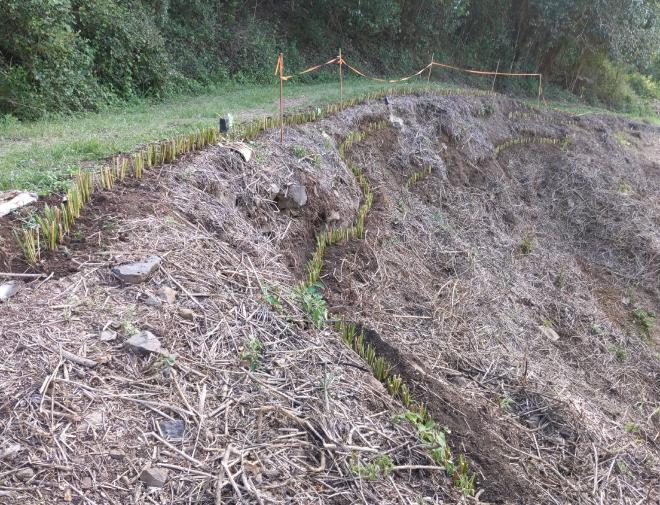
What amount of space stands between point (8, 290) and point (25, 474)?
4.11 feet

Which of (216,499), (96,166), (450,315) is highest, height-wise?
(96,166)

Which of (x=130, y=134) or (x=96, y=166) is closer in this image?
(x=96, y=166)

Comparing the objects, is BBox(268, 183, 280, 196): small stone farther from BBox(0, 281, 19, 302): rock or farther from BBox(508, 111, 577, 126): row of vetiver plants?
BBox(508, 111, 577, 126): row of vetiver plants

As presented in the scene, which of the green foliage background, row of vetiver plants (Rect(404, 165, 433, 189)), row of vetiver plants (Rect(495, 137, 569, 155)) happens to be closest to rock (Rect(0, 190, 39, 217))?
the green foliage background

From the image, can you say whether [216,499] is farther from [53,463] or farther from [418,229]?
[418,229]

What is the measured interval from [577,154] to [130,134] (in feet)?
30.3

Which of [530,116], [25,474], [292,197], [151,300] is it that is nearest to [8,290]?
[151,300]

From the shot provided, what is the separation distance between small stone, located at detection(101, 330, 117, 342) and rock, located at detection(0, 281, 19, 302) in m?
0.62

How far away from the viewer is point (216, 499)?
7.84 ft

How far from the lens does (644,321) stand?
765 cm

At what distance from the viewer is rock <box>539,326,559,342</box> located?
610 centimetres

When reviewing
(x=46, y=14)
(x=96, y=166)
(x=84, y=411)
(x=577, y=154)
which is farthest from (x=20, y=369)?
(x=577, y=154)

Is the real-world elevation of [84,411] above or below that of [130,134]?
below

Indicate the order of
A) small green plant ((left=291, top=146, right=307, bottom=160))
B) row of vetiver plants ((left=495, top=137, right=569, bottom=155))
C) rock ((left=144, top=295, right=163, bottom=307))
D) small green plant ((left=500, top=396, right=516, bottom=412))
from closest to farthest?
rock ((left=144, top=295, right=163, bottom=307))
small green plant ((left=500, top=396, right=516, bottom=412))
small green plant ((left=291, top=146, right=307, bottom=160))
row of vetiver plants ((left=495, top=137, right=569, bottom=155))
